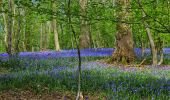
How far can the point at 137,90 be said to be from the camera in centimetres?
1023

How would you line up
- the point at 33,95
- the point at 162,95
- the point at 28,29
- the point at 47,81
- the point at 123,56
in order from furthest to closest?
1. the point at 28,29
2. the point at 123,56
3. the point at 47,81
4. the point at 33,95
5. the point at 162,95

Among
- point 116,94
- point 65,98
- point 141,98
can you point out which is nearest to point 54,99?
point 65,98

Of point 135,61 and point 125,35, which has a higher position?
point 125,35

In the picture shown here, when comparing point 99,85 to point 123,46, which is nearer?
point 99,85

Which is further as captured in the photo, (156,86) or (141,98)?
(156,86)

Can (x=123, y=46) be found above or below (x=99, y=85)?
above

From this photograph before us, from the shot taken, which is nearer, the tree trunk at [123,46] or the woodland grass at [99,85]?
the woodland grass at [99,85]

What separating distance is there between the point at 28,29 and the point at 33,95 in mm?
50210

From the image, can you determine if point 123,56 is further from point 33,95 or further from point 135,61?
point 33,95

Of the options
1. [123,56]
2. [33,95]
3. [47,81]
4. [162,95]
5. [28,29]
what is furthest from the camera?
[28,29]

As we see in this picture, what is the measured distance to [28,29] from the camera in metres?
59.7

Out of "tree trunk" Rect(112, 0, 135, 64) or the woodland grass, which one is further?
"tree trunk" Rect(112, 0, 135, 64)

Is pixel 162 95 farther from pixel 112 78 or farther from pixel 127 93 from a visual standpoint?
pixel 112 78

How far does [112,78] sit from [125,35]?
823cm
